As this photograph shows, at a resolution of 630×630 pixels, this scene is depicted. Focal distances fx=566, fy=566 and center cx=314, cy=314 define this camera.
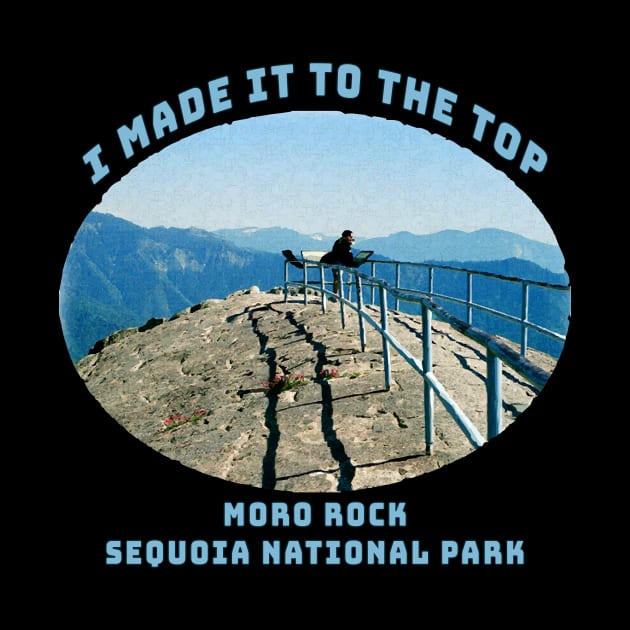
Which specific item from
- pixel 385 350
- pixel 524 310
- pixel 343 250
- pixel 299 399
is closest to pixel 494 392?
pixel 385 350

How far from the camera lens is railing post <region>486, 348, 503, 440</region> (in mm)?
2846

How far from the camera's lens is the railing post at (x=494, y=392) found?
2846 millimetres

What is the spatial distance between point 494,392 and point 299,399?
3.99 meters

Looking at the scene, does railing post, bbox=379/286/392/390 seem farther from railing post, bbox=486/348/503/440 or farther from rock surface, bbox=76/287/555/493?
railing post, bbox=486/348/503/440

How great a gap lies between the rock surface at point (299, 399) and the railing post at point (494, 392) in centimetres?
156

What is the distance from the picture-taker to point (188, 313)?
16406 mm

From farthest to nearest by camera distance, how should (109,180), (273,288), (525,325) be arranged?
(273,288)
(525,325)
(109,180)

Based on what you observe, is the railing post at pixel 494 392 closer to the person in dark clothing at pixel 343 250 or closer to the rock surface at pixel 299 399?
the rock surface at pixel 299 399

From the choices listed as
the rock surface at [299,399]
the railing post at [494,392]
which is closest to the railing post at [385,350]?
the rock surface at [299,399]

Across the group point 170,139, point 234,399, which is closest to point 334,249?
point 234,399

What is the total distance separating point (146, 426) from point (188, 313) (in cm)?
879

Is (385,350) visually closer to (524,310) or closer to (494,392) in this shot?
(524,310)

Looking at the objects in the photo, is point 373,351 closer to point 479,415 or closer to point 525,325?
point 525,325

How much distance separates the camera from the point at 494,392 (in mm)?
2947
